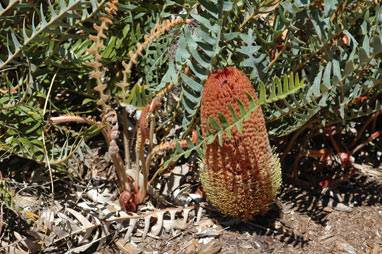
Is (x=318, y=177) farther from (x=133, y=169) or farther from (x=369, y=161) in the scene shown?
(x=133, y=169)

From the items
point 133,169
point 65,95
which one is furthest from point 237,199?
point 65,95

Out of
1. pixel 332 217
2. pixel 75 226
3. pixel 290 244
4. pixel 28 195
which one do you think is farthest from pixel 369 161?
pixel 28 195

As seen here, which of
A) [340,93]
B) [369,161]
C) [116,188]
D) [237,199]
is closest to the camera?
[237,199]

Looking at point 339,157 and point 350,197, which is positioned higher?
point 339,157

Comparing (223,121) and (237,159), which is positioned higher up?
(223,121)

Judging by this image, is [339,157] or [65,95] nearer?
[339,157]

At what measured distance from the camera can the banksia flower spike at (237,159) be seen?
1319 millimetres

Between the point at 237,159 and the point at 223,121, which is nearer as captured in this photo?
the point at 223,121

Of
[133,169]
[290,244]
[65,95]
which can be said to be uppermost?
[65,95]

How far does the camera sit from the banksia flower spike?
1319mm

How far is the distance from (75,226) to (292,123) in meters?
0.77

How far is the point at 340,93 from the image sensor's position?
63.7 inches

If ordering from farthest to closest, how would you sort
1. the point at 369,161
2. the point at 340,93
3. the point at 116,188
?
the point at 369,161 < the point at 116,188 < the point at 340,93

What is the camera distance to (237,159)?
54.9 inches
